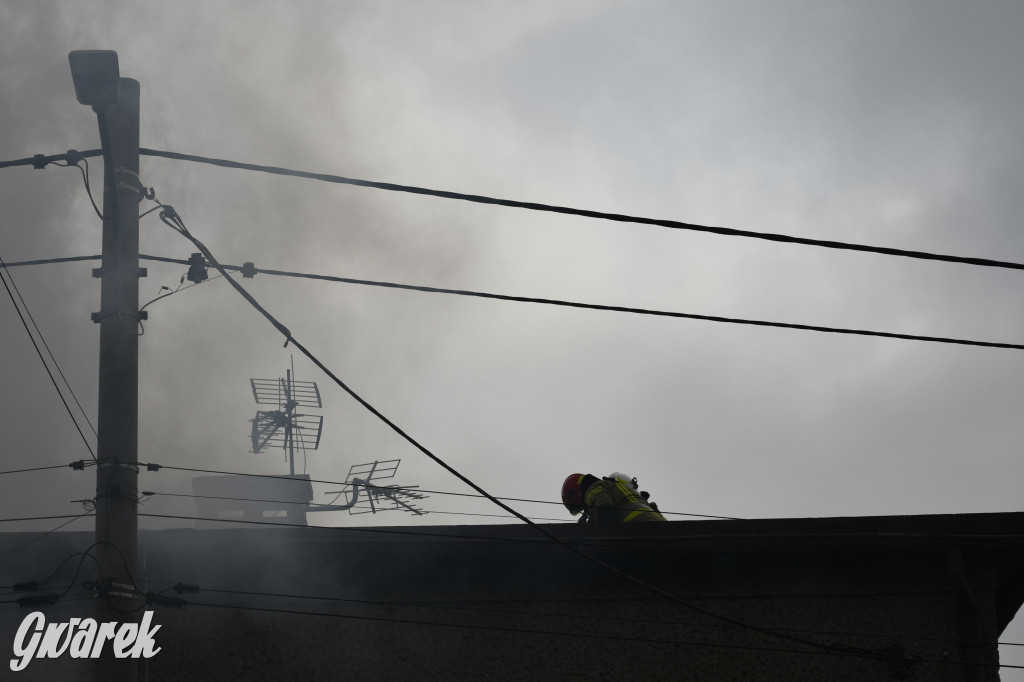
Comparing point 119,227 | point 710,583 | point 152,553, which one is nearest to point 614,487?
point 710,583

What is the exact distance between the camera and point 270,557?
9.00 m

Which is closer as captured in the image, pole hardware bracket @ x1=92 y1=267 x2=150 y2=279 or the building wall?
pole hardware bracket @ x1=92 y1=267 x2=150 y2=279

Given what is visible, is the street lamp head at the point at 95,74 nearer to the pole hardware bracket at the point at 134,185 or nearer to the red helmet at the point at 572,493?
the pole hardware bracket at the point at 134,185

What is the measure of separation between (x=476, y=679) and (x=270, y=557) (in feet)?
6.79

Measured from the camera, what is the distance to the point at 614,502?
34.0 feet

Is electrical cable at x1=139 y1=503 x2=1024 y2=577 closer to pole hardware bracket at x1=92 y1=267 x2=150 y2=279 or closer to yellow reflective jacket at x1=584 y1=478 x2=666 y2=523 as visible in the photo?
yellow reflective jacket at x1=584 y1=478 x2=666 y2=523

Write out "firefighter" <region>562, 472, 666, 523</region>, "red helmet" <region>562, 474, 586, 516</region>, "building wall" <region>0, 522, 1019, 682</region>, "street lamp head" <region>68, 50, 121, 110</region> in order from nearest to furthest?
"street lamp head" <region>68, 50, 121, 110</region> → "building wall" <region>0, 522, 1019, 682</region> → "firefighter" <region>562, 472, 666, 523</region> → "red helmet" <region>562, 474, 586, 516</region>

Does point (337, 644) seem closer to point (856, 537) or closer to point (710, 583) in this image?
point (710, 583)

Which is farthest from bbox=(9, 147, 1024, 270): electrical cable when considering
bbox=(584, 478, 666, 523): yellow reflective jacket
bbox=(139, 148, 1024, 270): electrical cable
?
bbox=(584, 478, 666, 523): yellow reflective jacket

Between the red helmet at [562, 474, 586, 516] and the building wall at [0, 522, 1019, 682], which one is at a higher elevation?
the red helmet at [562, 474, 586, 516]

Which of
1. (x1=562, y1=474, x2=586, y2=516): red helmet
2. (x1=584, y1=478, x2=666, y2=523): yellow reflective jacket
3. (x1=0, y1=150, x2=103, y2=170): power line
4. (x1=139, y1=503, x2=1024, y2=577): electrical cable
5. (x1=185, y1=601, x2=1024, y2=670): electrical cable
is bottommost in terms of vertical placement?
(x1=185, y1=601, x2=1024, y2=670): electrical cable

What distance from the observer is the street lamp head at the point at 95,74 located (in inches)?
248

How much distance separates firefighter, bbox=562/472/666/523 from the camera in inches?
396

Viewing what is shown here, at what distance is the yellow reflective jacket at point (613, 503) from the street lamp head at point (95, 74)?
234 inches
